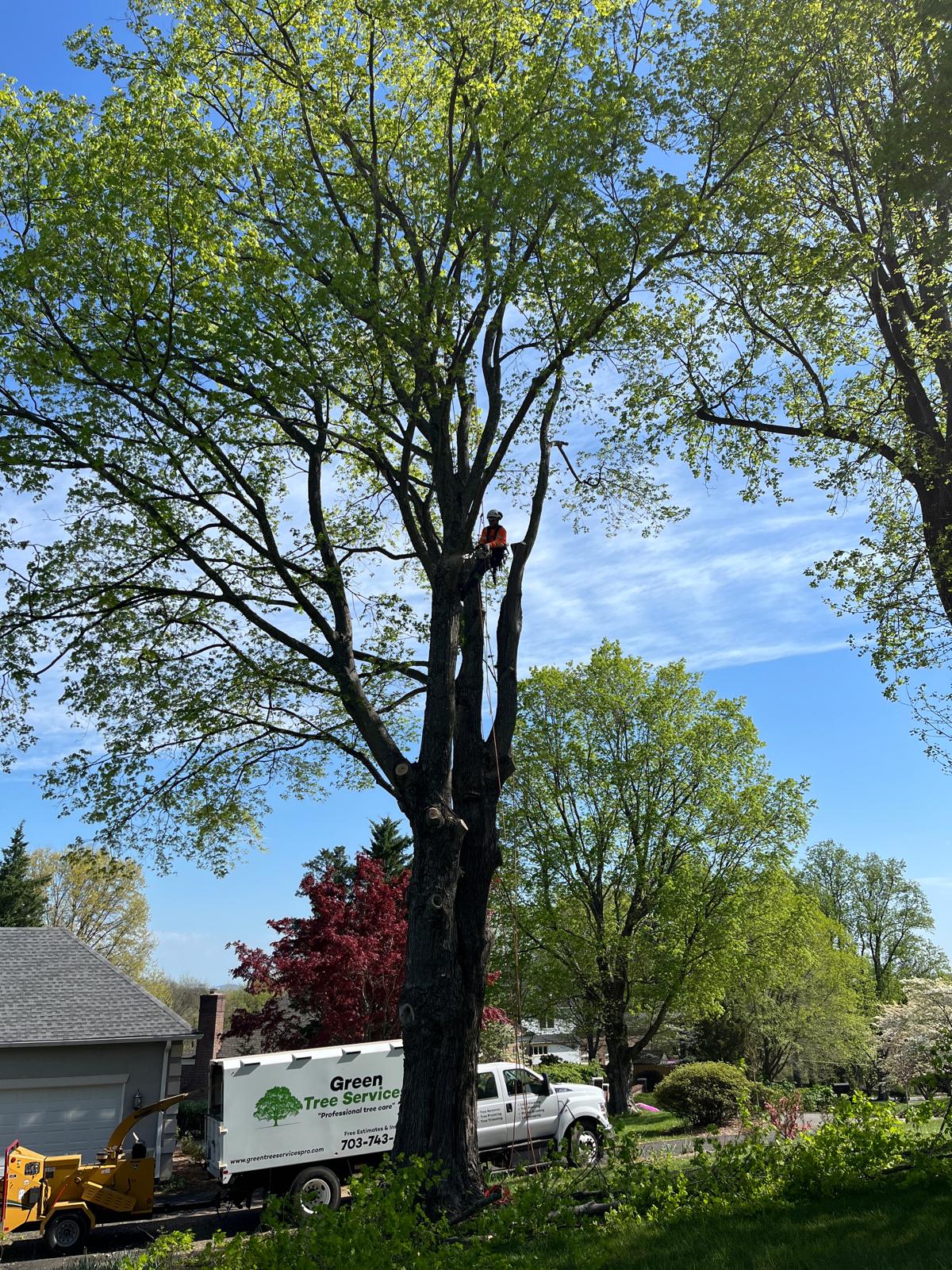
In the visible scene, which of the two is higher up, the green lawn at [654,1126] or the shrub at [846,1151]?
the shrub at [846,1151]

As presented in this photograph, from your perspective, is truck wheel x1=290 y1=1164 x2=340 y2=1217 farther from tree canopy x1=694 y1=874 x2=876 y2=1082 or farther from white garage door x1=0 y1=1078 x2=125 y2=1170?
tree canopy x1=694 y1=874 x2=876 y2=1082

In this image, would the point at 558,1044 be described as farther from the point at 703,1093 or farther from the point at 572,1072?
the point at 703,1093

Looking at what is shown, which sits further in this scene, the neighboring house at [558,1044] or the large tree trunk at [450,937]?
the neighboring house at [558,1044]

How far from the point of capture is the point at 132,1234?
46.9 ft

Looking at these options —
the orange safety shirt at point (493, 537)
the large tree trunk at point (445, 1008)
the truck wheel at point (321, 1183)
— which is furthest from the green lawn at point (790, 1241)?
the truck wheel at point (321, 1183)

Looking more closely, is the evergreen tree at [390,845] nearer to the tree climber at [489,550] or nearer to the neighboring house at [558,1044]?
the neighboring house at [558,1044]

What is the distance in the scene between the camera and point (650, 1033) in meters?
23.1

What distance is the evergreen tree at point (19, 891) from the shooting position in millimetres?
35562

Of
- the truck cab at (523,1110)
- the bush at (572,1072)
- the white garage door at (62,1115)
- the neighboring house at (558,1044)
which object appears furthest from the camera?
the neighboring house at (558,1044)

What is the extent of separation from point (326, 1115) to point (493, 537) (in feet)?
34.8

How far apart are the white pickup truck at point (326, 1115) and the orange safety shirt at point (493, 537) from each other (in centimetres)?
859

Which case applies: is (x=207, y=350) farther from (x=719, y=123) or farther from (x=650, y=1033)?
(x=650, y=1033)

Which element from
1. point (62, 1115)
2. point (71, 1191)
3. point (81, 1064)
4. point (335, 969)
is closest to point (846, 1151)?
point (71, 1191)

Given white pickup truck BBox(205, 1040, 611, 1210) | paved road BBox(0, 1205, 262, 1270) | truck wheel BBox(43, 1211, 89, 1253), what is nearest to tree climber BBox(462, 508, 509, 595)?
white pickup truck BBox(205, 1040, 611, 1210)
